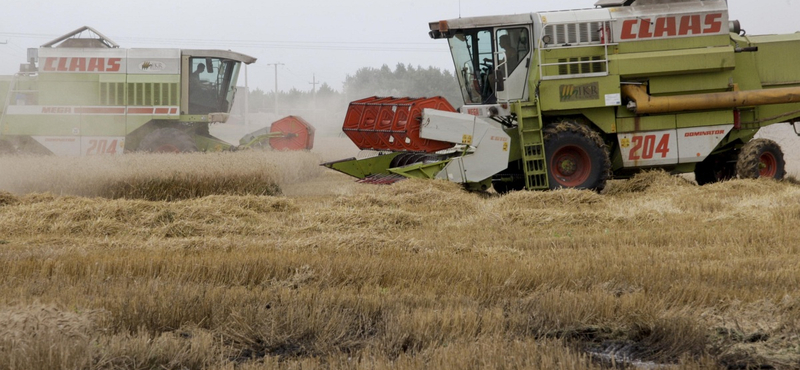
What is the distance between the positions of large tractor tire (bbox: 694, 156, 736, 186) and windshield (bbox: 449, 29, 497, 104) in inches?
138

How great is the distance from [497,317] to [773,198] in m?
6.32

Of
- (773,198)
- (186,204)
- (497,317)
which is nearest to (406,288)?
(497,317)

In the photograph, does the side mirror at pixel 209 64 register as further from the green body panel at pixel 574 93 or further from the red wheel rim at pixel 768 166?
the red wheel rim at pixel 768 166

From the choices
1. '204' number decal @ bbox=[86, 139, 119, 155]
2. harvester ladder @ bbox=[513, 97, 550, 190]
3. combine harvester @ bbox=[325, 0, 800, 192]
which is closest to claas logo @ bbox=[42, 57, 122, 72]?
'204' number decal @ bbox=[86, 139, 119, 155]

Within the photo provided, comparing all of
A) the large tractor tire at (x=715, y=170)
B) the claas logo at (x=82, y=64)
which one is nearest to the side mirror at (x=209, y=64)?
Result: the claas logo at (x=82, y=64)

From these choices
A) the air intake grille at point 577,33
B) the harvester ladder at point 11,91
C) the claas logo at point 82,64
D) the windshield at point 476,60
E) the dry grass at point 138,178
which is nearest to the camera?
the dry grass at point 138,178

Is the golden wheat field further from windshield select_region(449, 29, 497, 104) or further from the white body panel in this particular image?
windshield select_region(449, 29, 497, 104)

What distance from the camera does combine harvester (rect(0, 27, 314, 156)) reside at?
17.0 meters

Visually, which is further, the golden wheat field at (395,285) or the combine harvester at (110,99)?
the combine harvester at (110,99)

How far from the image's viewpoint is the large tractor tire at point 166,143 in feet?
54.9

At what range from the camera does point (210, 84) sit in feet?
59.5

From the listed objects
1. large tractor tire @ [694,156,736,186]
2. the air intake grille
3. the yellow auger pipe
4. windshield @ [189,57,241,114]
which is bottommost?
large tractor tire @ [694,156,736,186]

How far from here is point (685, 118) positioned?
11.4 metres

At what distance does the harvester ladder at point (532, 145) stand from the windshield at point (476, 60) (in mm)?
633
